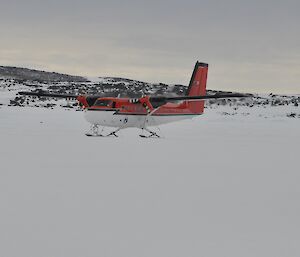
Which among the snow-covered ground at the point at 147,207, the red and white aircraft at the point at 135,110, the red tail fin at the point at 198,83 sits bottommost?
the snow-covered ground at the point at 147,207

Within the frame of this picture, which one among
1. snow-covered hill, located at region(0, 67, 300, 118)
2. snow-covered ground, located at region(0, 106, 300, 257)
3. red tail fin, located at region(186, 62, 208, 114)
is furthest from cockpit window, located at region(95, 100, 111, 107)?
snow-covered ground, located at region(0, 106, 300, 257)

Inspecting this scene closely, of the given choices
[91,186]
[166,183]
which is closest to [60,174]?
[91,186]

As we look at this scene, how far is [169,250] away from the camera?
4.88 metres

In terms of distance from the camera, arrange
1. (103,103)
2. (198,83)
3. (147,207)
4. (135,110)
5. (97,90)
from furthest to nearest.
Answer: (97,90), (198,83), (135,110), (103,103), (147,207)

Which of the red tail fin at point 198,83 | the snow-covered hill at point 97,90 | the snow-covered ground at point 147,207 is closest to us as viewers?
the snow-covered ground at point 147,207

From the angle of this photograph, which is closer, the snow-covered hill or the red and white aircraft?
the red and white aircraft

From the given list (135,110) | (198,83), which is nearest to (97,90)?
(198,83)

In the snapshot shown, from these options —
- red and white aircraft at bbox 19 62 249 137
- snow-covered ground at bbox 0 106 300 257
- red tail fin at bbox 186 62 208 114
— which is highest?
red tail fin at bbox 186 62 208 114

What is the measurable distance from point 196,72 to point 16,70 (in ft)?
567

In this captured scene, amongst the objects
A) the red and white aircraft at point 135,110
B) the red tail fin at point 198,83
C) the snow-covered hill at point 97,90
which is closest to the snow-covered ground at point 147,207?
the red and white aircraft at point 135,110

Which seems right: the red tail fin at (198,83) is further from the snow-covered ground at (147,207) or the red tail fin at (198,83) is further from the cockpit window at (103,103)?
the snow-covered ground at (147,207)

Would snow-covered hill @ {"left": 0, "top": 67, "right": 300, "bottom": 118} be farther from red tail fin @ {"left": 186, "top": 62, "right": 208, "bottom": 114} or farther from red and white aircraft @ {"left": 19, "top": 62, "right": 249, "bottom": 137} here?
red tail fin @ {"left": 186, "top": 62, "right": 208, "bottom": 114}

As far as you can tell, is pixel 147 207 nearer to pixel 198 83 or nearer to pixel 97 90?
pixel 198 83

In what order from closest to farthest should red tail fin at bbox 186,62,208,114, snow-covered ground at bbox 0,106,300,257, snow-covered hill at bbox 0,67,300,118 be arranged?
snow-covered ground at bbox 0,106,300,257, red tail fin at bbox 186,62,208,114, snow-covered hill at bbox 0,67,300,118
